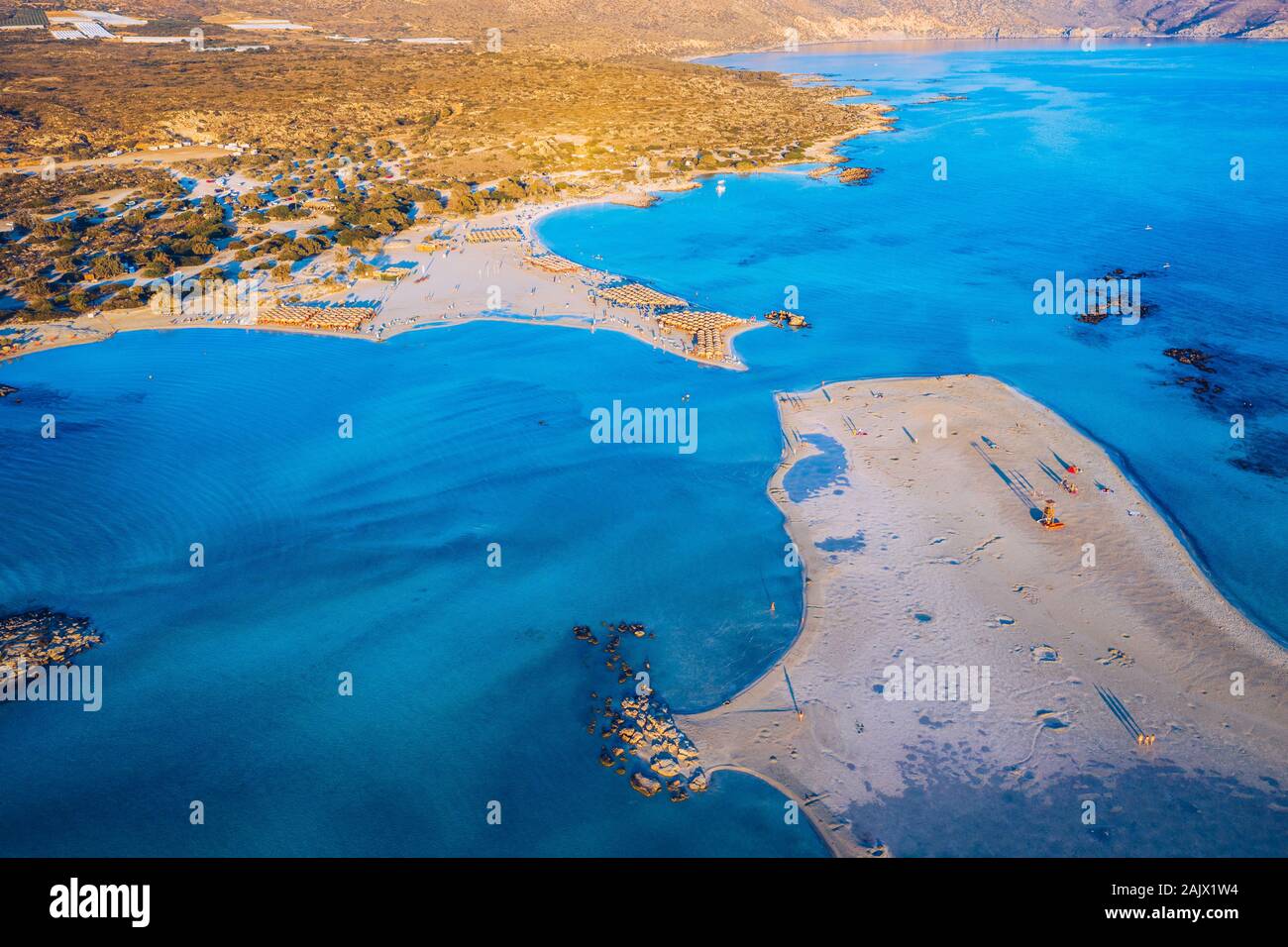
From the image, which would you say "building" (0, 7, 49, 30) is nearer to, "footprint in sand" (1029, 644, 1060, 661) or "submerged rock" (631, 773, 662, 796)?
"submerged rock" (631, 773, 662, 796)

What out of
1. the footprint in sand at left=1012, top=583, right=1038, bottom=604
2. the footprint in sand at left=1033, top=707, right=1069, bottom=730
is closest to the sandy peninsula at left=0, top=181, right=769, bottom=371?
the footprint in sand at left=1012, top=583, right=1038, bottom=604

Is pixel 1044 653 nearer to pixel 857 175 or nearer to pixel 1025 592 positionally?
pixel 1025 592

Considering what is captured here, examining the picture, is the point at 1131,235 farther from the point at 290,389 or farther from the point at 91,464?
the point at 91,464

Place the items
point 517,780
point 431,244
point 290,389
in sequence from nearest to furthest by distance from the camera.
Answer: point 517,780
point 290,389
point 431,244

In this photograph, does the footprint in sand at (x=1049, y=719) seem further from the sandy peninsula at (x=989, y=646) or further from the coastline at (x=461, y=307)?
the coastline at (x=461, y=307)

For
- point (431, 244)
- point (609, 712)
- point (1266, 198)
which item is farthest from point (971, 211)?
point (609, 712)

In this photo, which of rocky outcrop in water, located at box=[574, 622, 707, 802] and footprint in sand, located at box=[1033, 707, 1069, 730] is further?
footprint in sand, located at box=[1033, 707, 1069, 730]
